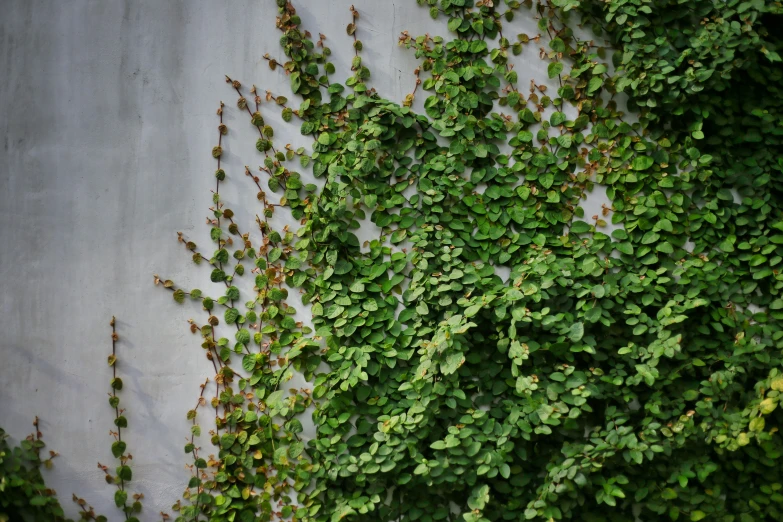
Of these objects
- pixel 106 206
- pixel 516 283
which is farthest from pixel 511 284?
pixel 106 206

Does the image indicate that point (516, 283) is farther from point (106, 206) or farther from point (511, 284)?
point (106, 206)

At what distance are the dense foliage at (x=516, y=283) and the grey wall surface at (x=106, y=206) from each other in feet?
0.42

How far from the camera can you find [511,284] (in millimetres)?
3375

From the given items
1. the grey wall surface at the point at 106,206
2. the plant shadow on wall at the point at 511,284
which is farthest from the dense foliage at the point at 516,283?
the grey wall surface at the point at 106,206

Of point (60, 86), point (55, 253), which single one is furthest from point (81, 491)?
point (60, 86)

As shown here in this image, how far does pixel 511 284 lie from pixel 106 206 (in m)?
1.95

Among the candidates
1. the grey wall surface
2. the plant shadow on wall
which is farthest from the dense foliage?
the grey wall surface

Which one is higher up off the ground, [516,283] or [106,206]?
[106,206]

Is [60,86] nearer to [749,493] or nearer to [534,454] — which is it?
[534,454]

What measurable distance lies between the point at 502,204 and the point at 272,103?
122 centimetres

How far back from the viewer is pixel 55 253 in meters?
3.35

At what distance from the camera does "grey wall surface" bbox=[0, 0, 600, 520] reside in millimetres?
3336

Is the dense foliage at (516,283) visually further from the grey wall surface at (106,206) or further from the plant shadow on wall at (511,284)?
the grey wall surface at (106,206)

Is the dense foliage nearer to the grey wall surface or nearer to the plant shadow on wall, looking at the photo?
the plant shadow on wall
